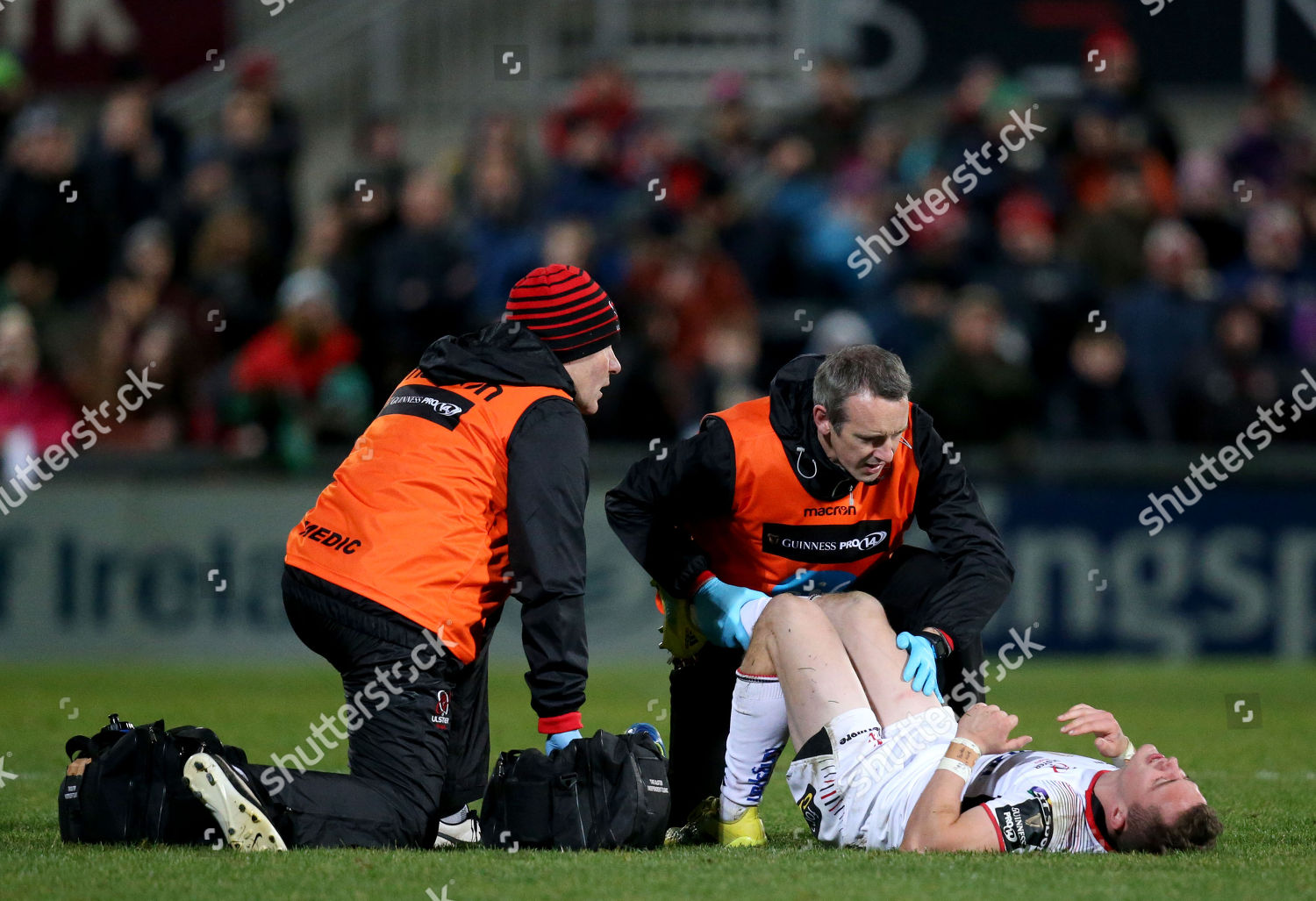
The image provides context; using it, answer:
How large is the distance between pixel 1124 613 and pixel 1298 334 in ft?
10.1

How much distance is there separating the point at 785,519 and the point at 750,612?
1.29ft

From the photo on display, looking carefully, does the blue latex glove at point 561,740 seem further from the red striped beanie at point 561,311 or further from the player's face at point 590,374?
the red striped beanie at point 561,311

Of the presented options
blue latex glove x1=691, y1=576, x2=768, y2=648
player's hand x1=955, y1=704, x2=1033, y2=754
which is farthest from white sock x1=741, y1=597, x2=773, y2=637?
player's hand x1=955, y1=704, x2=1033, y2=754

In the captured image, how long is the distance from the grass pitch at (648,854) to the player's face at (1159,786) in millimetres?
174

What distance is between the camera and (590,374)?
6746 mm

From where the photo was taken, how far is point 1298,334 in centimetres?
1557

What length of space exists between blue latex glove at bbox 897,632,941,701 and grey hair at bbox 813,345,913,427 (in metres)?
0.86

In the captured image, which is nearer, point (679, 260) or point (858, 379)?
point (858, 379)

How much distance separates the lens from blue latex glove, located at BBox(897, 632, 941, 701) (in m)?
6.66

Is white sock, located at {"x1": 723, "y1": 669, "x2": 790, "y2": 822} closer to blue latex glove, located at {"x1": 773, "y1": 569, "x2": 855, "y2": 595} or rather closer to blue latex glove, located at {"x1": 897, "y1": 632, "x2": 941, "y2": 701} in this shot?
blue latex glove, located at {"x1": 897, "y1": 632, "x2": 941, "y2": 701}

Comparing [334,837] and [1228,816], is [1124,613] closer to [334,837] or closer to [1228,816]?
[1228,816]

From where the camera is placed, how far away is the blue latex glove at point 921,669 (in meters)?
6.66

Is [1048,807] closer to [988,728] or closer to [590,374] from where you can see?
[988,728]

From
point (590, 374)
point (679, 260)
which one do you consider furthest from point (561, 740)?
point (679, 260)
